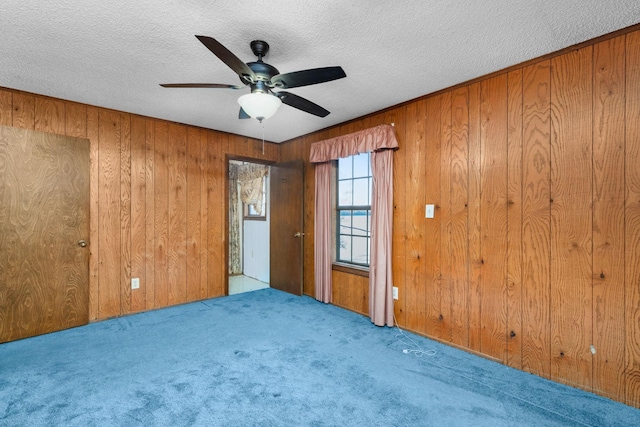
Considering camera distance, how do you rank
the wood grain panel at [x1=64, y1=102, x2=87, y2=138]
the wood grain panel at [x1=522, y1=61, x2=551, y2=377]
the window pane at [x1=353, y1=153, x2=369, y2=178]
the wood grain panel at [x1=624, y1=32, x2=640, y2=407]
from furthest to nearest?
the window pane at [x1=353, y1=153, x2=369, y2=178], the wood grain panel at [x1=64, y1=102, x2=87, y2=138], the wood grain panel at [x1=522, y1=61, x2=551, y2=377], the wood grain panel at [x1=624, y1=32, x2=640, y2=407]

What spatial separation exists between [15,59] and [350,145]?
308 centimetres

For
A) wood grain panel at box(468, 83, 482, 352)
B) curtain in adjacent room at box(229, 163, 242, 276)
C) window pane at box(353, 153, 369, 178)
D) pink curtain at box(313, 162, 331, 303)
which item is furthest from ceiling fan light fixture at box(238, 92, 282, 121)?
curtain in adjacent room at box(229, 163, 242, 276)

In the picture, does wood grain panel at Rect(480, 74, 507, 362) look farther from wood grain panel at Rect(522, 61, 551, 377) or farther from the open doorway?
the open doorway

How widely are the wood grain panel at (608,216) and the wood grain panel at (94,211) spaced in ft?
15.2

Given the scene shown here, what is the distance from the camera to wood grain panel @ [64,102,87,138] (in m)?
3.15

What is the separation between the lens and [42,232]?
2.94 m

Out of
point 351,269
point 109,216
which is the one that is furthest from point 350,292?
point 109,216

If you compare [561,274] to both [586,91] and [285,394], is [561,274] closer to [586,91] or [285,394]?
[586,91]

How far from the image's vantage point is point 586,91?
2066 millimetres

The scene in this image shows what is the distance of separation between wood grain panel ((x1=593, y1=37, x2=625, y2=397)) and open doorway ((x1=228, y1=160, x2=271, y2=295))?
166 inches

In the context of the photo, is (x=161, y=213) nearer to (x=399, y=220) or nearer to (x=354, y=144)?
(x=354, y=144)

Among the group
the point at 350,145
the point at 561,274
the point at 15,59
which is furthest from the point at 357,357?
the point at 15,59

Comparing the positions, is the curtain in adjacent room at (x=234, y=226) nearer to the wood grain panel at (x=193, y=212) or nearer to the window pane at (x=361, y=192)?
the wood grain panel at (x=193, y=212)

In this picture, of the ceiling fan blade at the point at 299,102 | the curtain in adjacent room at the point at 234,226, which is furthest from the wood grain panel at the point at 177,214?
the ceiling fan blade at the point at 299,102
